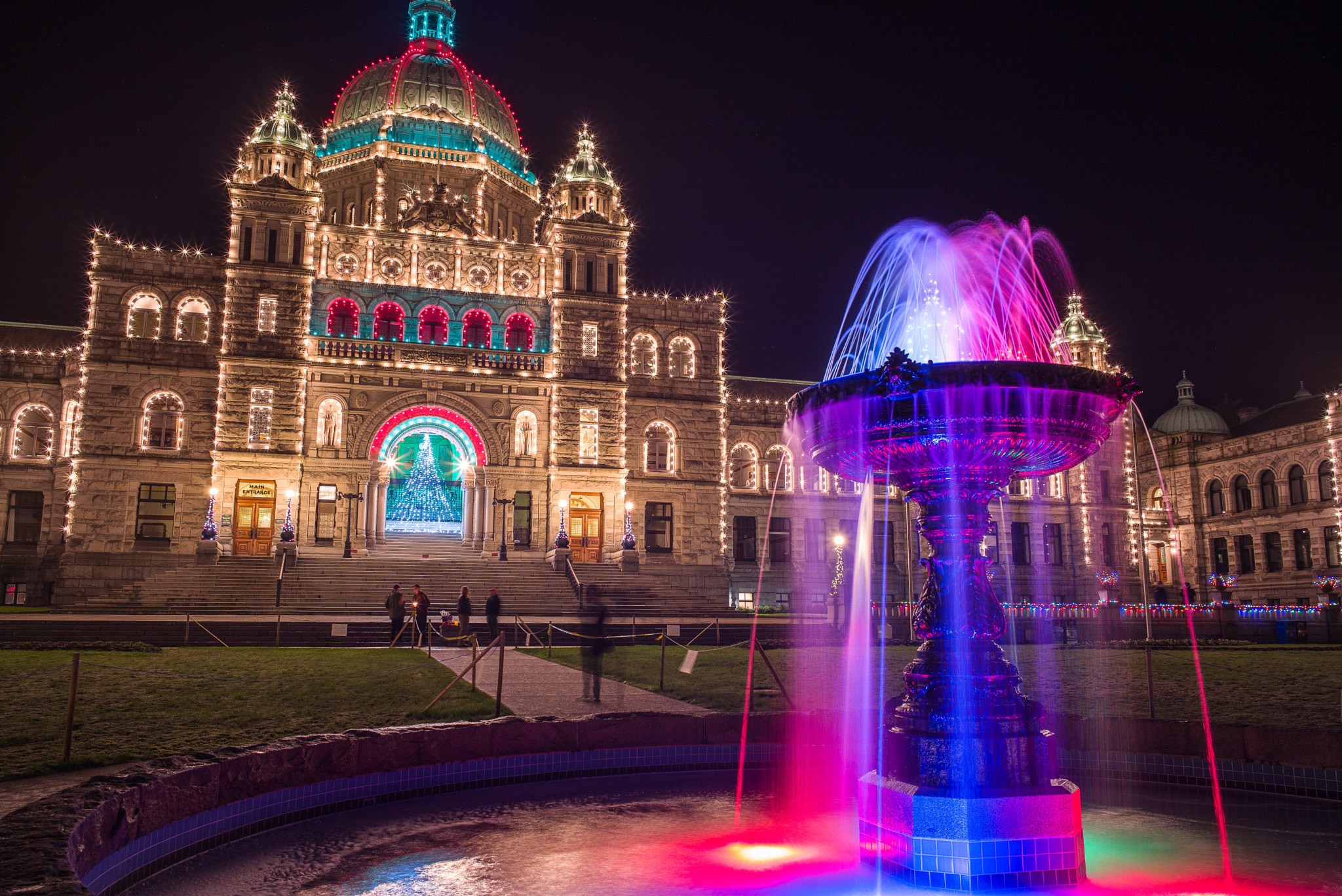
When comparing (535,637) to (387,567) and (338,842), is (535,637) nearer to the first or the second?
(387,567)

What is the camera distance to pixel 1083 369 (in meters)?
6.90

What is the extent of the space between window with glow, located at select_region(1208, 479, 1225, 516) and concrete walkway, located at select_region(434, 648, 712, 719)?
48.0 meters

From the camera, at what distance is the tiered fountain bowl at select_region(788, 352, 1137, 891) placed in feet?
20.9

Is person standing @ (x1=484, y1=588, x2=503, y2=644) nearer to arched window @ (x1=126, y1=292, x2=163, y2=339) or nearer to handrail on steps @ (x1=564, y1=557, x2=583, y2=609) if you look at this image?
handrail on steps @ (x1=564, y1=557, x2=583, y2=609)

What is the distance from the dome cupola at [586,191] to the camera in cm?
4244

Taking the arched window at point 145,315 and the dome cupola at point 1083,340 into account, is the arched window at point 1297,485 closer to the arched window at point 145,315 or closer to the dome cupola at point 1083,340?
the dome cupola at point 1083,340

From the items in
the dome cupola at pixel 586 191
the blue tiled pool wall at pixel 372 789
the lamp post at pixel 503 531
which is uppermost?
the dome cupola at pixel 586 191

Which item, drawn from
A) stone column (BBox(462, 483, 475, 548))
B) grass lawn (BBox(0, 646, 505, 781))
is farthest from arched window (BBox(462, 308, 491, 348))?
grass lawn (BBox(0, 646, 505, 781))

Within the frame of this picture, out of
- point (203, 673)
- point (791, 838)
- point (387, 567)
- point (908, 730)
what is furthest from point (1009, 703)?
point (387, 567)

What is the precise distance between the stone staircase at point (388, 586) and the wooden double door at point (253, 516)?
3.08m

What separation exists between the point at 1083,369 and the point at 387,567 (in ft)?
99.6

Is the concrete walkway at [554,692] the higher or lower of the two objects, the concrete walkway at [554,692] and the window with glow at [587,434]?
the lower

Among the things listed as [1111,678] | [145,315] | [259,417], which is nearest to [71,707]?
[1111,678]

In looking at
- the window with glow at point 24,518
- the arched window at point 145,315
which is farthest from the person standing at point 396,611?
the window with glow at point 24,518
